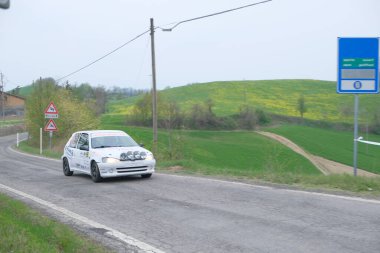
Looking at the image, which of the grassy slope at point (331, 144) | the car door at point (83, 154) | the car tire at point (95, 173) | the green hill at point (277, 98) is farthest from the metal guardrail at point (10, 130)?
the car tire at point (95, 173)

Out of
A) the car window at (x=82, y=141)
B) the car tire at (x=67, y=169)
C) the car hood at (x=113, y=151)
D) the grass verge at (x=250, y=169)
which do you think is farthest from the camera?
the car tire at (x=67, y=169)

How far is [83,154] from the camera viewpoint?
1505 cm

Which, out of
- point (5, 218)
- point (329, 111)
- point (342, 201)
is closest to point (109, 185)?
point (5, 218)

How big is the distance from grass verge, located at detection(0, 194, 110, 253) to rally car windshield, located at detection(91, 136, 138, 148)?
20.4 ft

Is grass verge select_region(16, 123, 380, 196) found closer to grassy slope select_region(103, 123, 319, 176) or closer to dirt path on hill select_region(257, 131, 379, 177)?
grassy slope select_region(103, 123, 319, 176)

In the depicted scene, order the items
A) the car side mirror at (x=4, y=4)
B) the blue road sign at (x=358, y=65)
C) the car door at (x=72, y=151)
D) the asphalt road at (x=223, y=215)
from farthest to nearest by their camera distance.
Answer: the car door at (x=72, y=151)
the blue road sign at (x=358, y=65)
the asphalt road at (x=223, y=215)
the car side mirror at (x=4, y=4)

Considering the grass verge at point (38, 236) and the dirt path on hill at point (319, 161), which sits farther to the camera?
the dirt path on hill at point (319, 161)

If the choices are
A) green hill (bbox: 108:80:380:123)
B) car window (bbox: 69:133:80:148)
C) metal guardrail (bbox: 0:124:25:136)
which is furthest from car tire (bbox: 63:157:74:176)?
metal guardrail (bbox: 0:124:25:136)

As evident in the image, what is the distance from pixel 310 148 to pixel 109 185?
52.6 meters

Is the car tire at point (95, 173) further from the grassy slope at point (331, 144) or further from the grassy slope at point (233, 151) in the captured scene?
the grassy slope at point (331, 144)

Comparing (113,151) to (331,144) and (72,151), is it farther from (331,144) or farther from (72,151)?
(331,144)

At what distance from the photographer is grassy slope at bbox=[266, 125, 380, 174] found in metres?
55.8

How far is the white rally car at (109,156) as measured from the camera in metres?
13.7

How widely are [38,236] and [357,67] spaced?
7.97m
